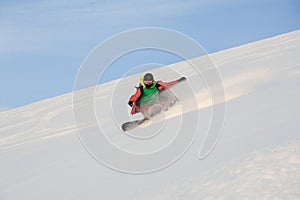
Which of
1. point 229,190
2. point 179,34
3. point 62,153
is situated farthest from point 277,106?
point 62,153

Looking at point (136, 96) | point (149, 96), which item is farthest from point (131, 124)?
point (136, 96)

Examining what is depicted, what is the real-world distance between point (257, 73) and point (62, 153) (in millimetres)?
8034

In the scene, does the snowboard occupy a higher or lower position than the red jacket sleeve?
higher

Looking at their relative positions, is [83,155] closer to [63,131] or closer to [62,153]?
[62,153]

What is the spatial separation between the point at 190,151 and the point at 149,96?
59.9 inches

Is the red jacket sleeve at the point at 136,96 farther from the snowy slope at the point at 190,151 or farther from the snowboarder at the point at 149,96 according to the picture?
the snowy slope at the point at 190,151

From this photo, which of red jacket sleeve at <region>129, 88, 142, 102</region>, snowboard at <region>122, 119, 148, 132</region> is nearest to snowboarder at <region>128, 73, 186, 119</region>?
red jacket sleeve at <region>129, 88, 142, 102</region>

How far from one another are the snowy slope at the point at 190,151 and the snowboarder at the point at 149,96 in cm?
88

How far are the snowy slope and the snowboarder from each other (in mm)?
884

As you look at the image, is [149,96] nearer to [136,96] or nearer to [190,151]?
[136,96]

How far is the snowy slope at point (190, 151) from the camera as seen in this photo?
24.6 ft

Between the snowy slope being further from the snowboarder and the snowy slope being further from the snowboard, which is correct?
the snowboarder

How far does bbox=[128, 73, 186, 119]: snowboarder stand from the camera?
8.93m

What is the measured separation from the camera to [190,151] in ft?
31.2
